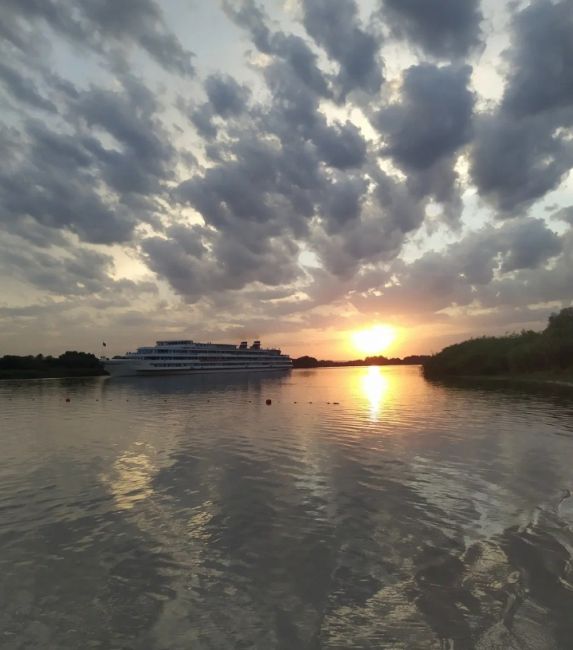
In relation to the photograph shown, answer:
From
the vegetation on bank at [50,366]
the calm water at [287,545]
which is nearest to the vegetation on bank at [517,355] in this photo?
the calm water at [287,545]

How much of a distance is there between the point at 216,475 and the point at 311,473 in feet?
14.8

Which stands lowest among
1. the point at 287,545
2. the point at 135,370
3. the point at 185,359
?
the point at 287,545

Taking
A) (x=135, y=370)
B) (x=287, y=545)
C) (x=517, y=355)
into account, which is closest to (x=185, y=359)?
(x=135, y=370)

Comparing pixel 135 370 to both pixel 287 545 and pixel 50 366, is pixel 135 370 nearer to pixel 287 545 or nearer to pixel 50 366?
pixel 50 366

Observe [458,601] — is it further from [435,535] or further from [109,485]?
[109,485]

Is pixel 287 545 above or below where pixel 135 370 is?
below

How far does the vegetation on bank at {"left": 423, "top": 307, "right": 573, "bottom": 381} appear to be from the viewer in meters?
98.1

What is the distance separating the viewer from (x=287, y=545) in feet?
43.1

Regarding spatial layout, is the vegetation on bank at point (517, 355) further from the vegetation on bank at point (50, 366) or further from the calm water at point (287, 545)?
the vegetation on bank at point (50, 366)

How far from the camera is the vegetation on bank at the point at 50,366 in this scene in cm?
15400

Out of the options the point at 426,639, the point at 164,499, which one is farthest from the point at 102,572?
the point at 426,639

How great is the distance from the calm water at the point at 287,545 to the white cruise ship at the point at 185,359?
4760 inches

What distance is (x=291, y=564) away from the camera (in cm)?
1188

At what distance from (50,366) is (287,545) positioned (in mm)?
181099
